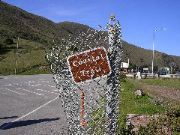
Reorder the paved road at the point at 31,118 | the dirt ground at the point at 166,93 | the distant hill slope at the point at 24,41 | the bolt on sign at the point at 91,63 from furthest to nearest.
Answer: the distant hill slope at the point at 24,41 → the dirt ground at the point at 166,93 → the paved road at the point at 31,118 → the bolt on sign at the point at 91,63

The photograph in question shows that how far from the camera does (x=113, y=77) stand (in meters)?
6.11

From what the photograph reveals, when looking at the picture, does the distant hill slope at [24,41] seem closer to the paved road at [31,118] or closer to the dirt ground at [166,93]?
the dirt ground at [166,93]

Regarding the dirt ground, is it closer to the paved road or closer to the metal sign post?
the paved road

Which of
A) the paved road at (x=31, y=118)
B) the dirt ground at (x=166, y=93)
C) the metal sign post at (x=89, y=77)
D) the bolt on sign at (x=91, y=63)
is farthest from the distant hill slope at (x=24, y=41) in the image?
the paved road at (x=31, y=118)

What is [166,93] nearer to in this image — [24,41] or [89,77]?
[89,77]

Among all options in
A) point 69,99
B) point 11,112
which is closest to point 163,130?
point 69,99

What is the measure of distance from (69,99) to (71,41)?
0.77 metres

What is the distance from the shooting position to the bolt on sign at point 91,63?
591cm

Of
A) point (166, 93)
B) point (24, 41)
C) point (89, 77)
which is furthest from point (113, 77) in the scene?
point (24, 41)

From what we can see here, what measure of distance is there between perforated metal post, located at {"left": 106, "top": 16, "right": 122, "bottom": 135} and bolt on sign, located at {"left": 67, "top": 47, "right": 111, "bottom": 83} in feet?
0.64

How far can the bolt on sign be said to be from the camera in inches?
233

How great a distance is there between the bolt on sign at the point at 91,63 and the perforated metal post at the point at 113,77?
0.64ft

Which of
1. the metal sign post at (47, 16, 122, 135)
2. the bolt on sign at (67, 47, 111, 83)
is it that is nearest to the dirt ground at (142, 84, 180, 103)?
the metal sign post at (47, 16, 122, 135)

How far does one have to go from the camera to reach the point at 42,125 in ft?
50.9
